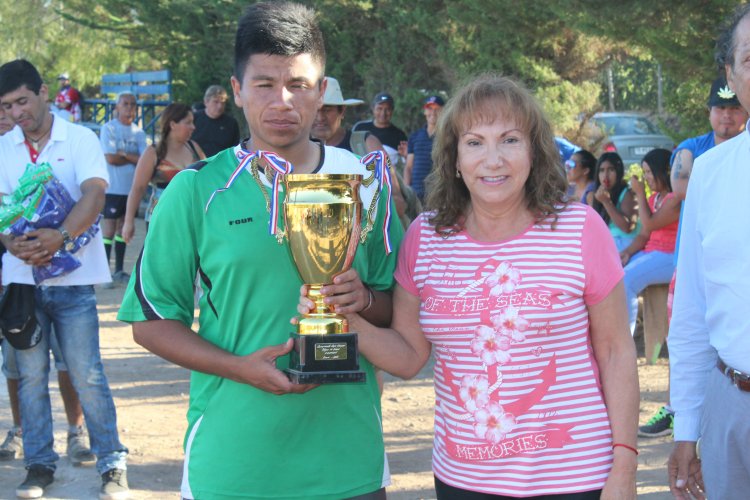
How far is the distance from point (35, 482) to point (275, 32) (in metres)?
3.65

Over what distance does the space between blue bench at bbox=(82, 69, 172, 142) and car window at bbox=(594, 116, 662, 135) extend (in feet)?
30.8

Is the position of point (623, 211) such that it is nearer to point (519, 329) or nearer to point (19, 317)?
point (19, 317)

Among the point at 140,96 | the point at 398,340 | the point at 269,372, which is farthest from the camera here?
the point at 140,96

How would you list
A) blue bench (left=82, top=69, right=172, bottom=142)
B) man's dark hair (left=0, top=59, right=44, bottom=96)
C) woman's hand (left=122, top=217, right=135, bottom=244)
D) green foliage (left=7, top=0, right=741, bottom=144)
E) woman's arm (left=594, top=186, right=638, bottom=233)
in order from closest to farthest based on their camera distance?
1. man's dark hair (left=0, top=59, right=44, bottom=96)
2. green foliage (left=7, top=0, right=741, bottom=144)
3. woman's arm (left=594, top=186, right=638, bottom=233)
4. woman's hand (left=122, top=217, right=135, bottom=244)
5. blue bench (left=82, top=69, right=172, bottom=142)

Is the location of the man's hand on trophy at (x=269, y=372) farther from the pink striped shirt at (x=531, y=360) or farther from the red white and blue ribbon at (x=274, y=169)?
the pink striped shirt at (x=531, y=360)

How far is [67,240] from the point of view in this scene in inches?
213

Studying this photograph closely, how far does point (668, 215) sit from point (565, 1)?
2.72 metres

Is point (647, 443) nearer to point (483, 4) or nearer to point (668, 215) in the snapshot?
point (668, 215)

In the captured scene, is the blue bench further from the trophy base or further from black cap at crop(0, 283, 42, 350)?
the trophy base

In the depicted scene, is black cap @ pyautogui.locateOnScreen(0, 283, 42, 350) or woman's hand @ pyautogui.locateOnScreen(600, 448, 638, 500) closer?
woman's hand @ pyautogui.locateOnScreen(600, 448, 638, 500)

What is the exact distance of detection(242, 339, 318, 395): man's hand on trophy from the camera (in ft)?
8.75

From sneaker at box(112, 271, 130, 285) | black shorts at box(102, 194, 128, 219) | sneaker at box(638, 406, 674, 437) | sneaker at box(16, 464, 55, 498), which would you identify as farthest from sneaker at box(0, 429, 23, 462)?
black shorts at box(102, 194, 128, 219)

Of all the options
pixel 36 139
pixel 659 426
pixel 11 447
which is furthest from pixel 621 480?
pixel 11 447

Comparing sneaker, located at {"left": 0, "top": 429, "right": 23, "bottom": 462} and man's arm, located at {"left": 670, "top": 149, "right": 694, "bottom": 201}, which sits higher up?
man's arm, located at {"left": 670, "top": 149, "right": 694, "bottom": 201}
